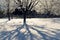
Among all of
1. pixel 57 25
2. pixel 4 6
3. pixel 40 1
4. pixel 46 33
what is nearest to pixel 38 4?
pixel 40 1

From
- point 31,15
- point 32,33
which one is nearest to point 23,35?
point 32,33

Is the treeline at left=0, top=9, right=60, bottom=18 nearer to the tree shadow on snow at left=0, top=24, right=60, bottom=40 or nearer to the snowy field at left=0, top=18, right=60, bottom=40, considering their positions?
the snowy field at left=0, top=18, right=60, bottom=40

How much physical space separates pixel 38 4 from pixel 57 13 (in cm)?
181

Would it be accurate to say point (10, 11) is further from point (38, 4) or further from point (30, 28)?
point (30, 28)

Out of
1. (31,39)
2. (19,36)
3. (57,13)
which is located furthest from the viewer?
(57,13)

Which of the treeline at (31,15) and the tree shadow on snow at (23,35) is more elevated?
the treeline at (31,15)

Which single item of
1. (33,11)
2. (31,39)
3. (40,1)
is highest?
(40,1)

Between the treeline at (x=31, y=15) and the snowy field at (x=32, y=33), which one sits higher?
the treeline at (x=31, y=15)

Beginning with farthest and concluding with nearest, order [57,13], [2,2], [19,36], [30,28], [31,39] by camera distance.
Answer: [57,13], [2,2], [30,28], [19,36], [31,39]

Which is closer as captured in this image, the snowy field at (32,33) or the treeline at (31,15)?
the snowy field at (32,33)

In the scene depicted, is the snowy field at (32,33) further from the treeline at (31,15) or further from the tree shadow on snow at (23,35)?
the treeline at (31,15)

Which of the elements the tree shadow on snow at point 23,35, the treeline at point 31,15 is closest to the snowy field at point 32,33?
the tree shadow on snow at point 23,35

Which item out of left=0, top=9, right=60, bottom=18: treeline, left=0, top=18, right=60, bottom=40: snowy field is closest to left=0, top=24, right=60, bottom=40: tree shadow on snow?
Answer: left=0, top=18, right=60, bottom=40: snowy field

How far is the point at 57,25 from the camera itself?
930cm
